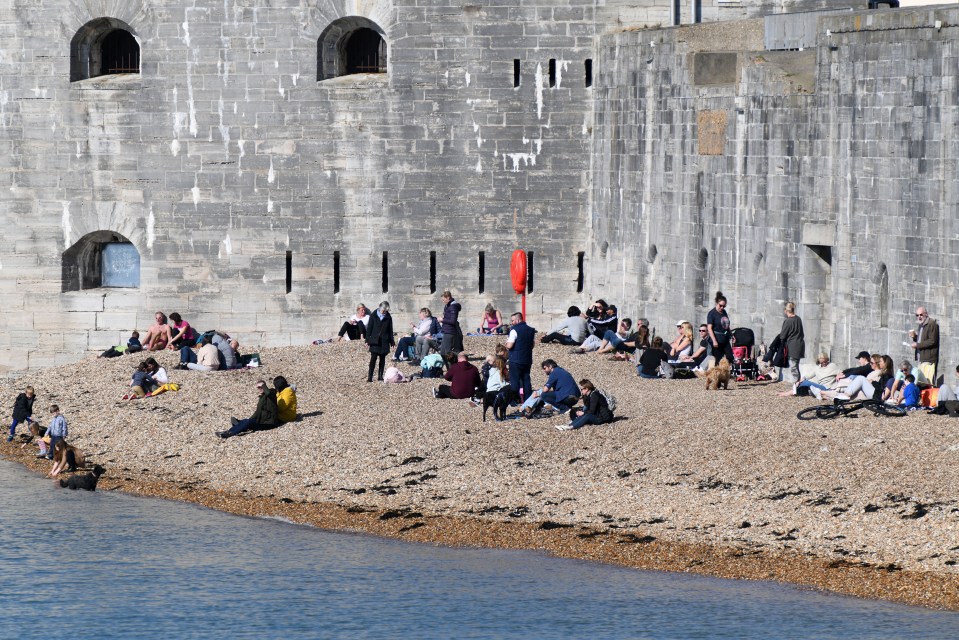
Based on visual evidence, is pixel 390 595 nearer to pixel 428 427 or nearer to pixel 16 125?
pixel 428 427

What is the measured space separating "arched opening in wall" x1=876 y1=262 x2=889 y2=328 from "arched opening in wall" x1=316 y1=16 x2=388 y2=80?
35.5 feet

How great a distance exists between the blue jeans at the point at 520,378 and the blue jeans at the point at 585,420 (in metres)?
1.13

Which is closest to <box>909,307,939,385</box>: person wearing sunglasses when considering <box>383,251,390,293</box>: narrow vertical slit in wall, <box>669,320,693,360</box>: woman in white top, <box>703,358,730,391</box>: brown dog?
<box>703,358,730,391</box>: brown dog

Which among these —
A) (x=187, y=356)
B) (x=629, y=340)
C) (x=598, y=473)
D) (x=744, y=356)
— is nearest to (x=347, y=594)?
(x=598, y=473)

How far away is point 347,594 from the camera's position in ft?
64.0

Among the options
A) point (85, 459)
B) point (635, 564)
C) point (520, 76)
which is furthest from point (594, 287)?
point (635, 564)

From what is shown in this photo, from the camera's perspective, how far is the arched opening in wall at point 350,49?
104ft

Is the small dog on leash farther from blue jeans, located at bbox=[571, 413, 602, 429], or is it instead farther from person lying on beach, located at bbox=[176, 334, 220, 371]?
person lying on beach, located at bbox=[176, 334, 220, 371]

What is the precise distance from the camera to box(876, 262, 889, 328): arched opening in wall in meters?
24.3


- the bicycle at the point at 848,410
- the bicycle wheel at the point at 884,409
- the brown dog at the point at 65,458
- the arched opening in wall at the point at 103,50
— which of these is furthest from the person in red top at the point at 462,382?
the arched opening in wall at the point at 103,50

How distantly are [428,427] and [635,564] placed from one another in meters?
5.16

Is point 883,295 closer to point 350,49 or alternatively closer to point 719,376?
point 719,376

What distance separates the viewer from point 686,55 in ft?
94.1

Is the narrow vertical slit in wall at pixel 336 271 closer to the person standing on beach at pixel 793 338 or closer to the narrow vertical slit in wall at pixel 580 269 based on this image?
the narrow vertical slit in wall at pixel 580 269
